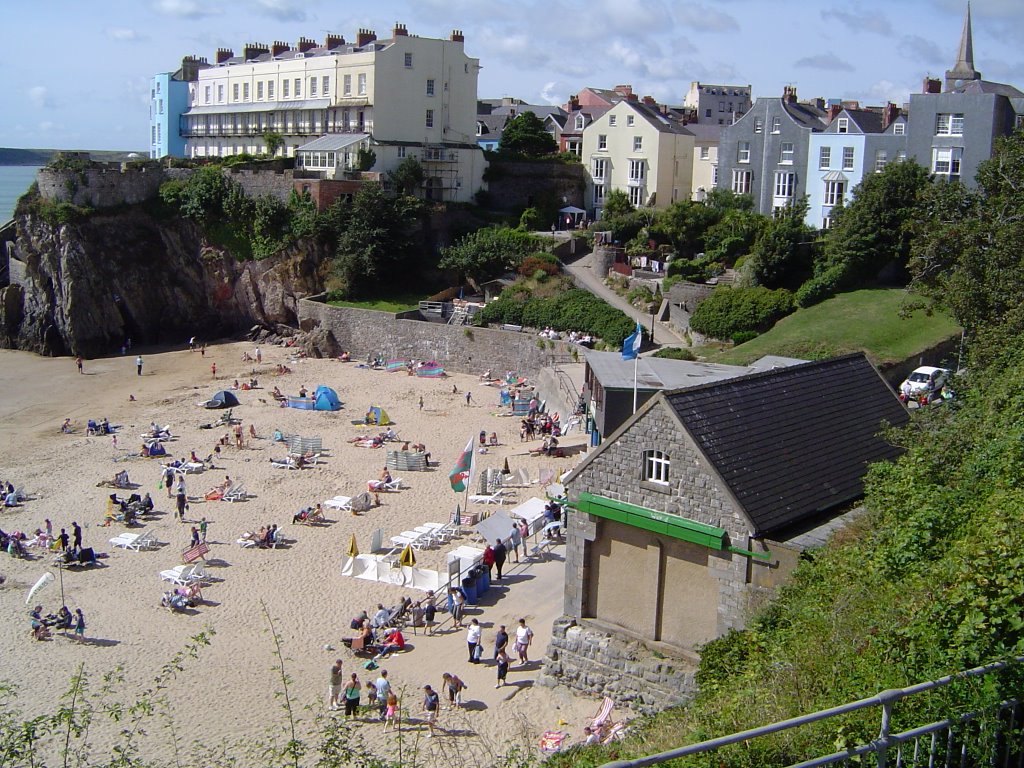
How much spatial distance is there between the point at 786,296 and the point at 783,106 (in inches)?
479

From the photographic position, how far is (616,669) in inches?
563

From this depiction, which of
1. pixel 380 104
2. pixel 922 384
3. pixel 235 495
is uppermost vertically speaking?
pixel 380 104

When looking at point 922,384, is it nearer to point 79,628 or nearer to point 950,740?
point 79,628

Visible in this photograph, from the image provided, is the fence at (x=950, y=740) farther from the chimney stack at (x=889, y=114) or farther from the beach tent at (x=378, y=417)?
the chimney stack at (x=889, y=114)

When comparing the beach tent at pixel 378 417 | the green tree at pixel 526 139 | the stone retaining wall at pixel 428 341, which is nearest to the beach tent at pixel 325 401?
the beach tent at pixel 378 417

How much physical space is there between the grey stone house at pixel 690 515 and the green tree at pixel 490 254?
29.5 metres

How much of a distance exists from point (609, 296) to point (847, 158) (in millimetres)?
11489

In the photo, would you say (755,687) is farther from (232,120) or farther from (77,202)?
(232,120)

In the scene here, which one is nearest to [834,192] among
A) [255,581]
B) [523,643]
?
[255,581]

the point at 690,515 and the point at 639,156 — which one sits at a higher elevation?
the point at 639,156

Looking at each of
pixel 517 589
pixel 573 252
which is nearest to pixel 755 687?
pixel 517 589

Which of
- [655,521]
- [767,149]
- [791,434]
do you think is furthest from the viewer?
[767,149]

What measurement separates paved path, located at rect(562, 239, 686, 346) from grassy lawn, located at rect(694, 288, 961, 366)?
312 centimetres

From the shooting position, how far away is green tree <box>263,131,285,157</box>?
5350 centimetres
